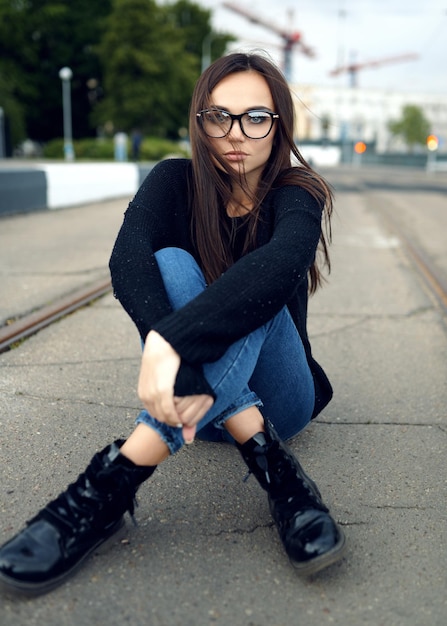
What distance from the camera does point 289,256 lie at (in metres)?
1.92

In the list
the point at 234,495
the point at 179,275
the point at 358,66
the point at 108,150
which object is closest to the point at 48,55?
the point at 108,150

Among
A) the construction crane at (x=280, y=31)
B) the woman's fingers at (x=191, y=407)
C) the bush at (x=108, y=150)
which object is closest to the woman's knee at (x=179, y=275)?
the woman's fingers at (x=191, y=407)

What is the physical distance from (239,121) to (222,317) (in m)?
0.71

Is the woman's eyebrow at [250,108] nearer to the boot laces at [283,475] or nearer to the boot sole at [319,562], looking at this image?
the boot laces at [283,475]

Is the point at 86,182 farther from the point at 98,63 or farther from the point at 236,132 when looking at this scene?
the point at 98,63

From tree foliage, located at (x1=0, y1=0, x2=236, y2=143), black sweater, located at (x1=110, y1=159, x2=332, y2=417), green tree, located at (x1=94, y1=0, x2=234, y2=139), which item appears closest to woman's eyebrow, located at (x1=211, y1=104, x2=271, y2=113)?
black sweater, located at (x1=110, y1=159, x2=332, y2=417)

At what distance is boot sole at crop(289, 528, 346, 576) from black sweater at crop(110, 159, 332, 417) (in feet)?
1.69

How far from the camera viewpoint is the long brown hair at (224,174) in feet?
6.96

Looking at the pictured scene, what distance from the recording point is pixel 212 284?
1.84 meters

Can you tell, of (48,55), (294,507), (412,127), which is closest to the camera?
(294,507)

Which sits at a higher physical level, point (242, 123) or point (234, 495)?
point (242, 123)

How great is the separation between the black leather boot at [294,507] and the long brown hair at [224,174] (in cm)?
61

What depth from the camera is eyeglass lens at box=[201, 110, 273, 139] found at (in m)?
2.10

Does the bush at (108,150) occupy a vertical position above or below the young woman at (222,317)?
below
